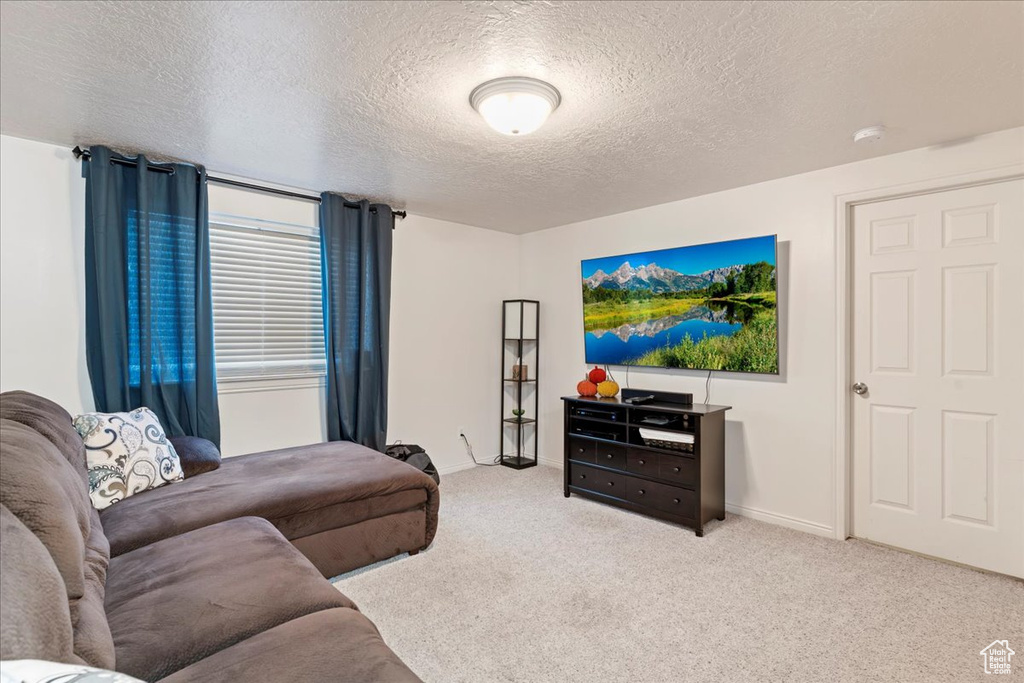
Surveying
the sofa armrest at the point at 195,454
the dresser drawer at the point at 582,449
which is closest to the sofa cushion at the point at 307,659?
the sofa armrest at the point at 195,454

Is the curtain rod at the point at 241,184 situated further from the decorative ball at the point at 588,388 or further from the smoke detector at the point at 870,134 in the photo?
the smoke detector at the point at 870,134

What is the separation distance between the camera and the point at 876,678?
1814mm

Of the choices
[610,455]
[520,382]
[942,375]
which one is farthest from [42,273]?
[942,375]

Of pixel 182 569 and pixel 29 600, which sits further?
pixel 182 569

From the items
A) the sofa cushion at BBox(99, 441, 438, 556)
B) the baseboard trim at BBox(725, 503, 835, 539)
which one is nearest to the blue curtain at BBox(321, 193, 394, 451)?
the sofa cushion at BBox(99, 441, 438, 556)

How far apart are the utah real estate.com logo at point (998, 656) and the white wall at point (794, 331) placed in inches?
42.7

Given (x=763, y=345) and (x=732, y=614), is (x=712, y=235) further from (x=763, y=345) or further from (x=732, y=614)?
(x=732, y=614)

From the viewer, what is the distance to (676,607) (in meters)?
2.30

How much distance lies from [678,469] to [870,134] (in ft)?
6.97

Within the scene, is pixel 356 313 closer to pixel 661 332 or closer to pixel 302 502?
pixel 302 502

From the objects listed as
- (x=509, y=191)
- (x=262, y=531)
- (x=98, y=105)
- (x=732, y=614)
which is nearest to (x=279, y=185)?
(x=98, y=105)

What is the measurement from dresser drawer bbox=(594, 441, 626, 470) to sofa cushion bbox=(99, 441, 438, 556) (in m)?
1.35

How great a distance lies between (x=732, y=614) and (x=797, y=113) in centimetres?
230

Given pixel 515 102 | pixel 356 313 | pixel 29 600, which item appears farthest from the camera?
pixel 356 313
